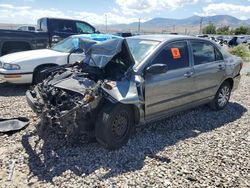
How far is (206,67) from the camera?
18.2 feet

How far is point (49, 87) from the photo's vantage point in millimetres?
4328

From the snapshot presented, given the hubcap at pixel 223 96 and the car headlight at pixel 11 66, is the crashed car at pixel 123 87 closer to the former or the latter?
the hubcap at pixel 223 96

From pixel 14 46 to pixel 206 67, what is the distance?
5908 millimetres

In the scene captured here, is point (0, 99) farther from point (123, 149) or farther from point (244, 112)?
point (244, 112)

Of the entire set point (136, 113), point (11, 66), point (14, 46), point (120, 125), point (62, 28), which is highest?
point (62, 28)

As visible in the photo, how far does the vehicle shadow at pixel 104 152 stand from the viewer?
3668mm

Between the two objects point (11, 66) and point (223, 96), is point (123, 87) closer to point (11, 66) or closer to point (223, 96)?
point (223, 96)

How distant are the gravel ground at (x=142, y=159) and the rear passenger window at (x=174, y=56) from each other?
1151 mm

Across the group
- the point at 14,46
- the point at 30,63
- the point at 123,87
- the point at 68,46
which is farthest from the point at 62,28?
the point at 123,87

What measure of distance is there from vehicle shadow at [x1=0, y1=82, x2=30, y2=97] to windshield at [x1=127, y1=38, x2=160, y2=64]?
3.68 meters


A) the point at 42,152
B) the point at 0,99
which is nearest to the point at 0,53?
the point at 0,99

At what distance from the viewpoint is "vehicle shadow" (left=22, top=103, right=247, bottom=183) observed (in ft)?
12.0

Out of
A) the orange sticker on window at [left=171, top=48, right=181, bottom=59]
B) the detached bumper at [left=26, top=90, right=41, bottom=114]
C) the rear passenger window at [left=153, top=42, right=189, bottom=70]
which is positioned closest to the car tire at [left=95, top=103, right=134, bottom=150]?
the detached bumper at [left=26, top=90, right=41, bottom=114]

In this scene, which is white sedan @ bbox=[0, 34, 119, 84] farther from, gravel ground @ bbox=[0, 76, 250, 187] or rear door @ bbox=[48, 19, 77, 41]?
rear door @ bbox=[48, 19, 77, 41]
